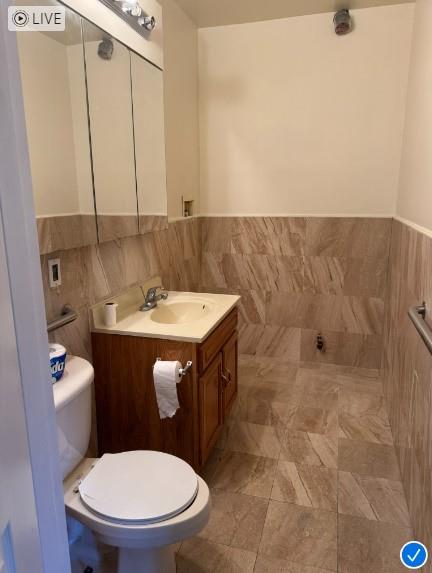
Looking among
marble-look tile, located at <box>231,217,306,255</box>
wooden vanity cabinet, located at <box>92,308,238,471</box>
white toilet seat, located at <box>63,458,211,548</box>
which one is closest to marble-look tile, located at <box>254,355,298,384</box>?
marble-look tile, located at <box>231,217,306,255</box>

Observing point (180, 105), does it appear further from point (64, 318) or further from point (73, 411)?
point (73, 411)

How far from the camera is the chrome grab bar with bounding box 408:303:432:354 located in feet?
4.70

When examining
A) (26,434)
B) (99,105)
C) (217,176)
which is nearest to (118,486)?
(26,434)

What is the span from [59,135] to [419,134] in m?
1.87

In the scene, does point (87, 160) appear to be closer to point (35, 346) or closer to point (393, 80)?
point (35, 346)

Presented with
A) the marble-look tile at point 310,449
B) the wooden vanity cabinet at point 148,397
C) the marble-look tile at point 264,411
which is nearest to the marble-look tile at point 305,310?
the marble-look tile at point 264,411

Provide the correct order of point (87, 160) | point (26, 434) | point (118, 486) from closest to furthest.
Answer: point (26, 434) < point (118, 486) < point (87, 160)

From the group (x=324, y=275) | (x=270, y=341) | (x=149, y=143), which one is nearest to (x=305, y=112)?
(x=324, y=275)

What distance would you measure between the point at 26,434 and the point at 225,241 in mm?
2825

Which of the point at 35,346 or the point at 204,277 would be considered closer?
the point at 35,346

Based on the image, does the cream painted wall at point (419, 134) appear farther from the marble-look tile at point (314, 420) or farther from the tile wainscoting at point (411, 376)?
the marble-look tile at point (314, 420)

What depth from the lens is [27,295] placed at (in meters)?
0.60

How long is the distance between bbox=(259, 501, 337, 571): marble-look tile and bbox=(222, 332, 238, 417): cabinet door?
0.56 metres

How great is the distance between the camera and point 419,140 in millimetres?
2205
